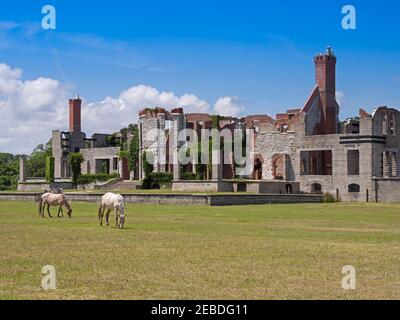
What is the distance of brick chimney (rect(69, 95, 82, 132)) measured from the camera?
101 metres

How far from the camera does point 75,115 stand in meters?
101

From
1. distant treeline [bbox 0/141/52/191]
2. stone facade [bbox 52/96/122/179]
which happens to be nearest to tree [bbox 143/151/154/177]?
stone facade [bbox 52/96/122/179]

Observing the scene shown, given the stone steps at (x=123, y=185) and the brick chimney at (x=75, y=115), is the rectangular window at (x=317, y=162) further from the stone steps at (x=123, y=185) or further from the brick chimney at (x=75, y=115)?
the brick chimney at (x=75, y=115)

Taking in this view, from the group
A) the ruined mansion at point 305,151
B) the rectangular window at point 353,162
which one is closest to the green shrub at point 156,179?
the ruined mansion at point 305,151

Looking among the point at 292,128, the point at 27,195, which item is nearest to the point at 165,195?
the point at 27,195

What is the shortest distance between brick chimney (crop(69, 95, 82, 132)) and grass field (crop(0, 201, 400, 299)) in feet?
256

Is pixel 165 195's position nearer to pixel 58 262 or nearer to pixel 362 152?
pixel 362 152

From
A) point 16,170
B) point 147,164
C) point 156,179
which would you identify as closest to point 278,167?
point 156,179

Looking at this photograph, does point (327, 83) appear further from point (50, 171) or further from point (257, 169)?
point (50, 171)

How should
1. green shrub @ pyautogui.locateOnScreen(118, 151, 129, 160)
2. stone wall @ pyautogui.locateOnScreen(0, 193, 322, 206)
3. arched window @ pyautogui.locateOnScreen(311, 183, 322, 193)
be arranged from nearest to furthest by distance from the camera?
stone wall @ pyautogui.locateOnScreen(0, 193, 322, 206)
arched window @ pyautogui.locateOnScreen(311, 183, 322, 193)
green shrub @ pyautogui.locateOnScreen(118, 151, 129, 160)

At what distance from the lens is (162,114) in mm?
81250

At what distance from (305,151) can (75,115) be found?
42080 millimetres

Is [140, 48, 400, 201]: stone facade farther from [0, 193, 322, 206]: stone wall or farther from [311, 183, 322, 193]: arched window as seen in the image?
[0, 193, 322, 206]: stone wall
